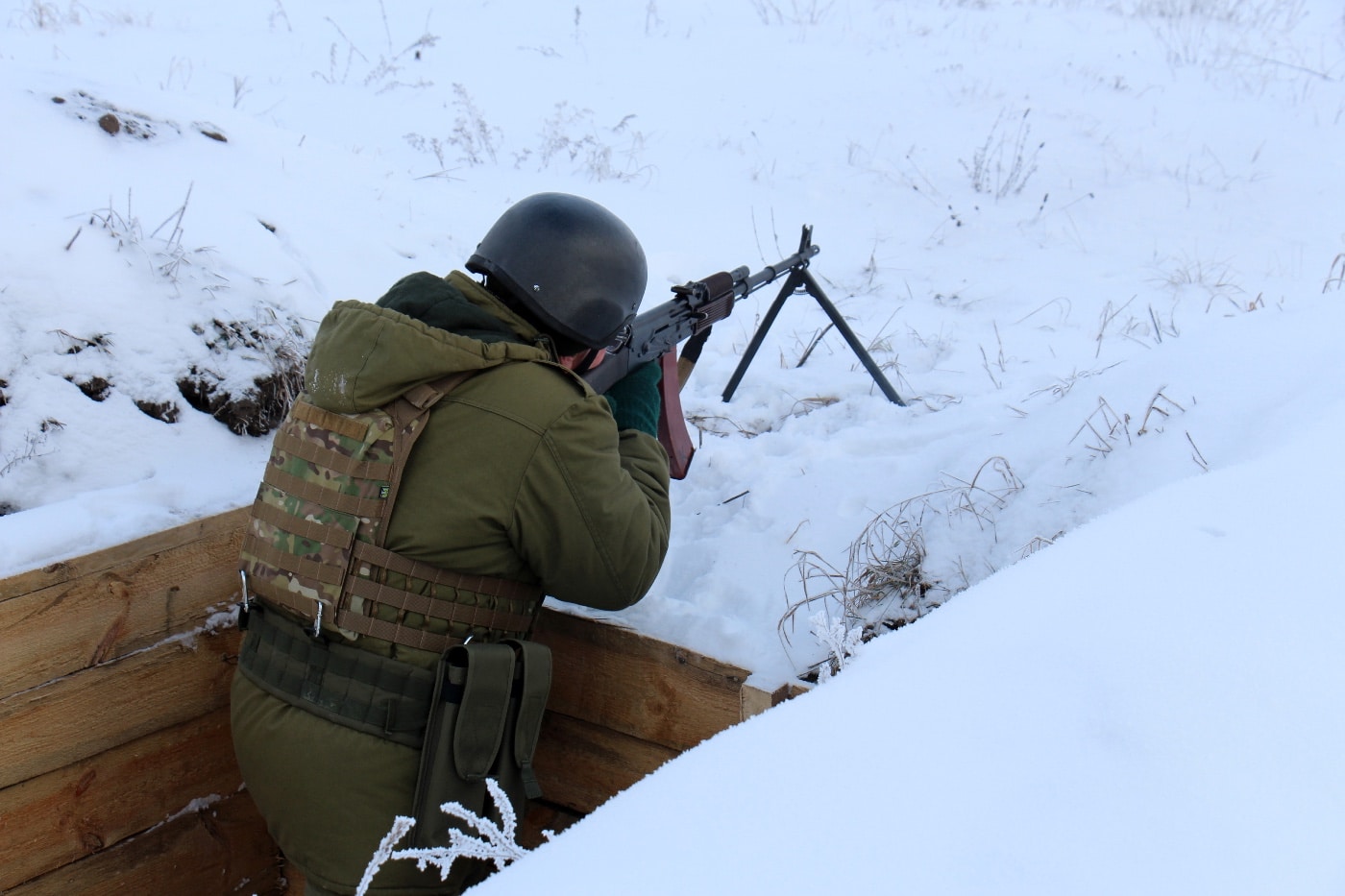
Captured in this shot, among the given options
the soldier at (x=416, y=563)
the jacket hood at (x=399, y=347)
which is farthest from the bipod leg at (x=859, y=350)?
the jacket hood at (x=399, y=347)

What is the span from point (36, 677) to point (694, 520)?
1.80 m

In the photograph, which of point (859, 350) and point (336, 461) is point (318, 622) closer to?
→ point (336, 461)

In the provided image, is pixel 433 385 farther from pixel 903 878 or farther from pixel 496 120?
pixel 496 120

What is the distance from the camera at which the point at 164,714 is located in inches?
97.6

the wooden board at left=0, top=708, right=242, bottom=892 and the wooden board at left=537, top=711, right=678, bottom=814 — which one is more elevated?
the wooden board at left=537, top=711, right=678, bottom=814

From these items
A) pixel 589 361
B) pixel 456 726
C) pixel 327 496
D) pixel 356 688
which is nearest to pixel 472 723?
pixel 456 726

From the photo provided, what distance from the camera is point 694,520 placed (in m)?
3.25

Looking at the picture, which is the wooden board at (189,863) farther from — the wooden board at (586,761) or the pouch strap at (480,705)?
the pouch strap at (480,705)

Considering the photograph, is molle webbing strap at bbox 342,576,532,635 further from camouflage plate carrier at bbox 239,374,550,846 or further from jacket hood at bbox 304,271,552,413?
jacket hood at bbox 304,271,552,413

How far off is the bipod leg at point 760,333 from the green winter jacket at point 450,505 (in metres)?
1.86

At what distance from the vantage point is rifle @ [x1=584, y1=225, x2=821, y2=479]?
2548mm

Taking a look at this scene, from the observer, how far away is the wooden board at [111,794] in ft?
7.47

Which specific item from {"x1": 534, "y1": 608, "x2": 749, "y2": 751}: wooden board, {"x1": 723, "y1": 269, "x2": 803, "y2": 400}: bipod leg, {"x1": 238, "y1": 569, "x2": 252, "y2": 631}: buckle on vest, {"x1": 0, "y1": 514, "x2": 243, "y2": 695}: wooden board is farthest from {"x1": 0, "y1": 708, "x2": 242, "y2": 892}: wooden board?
{"x1": 723, "y1": 269, "x2": 803, "y2": 400}: bipod leg

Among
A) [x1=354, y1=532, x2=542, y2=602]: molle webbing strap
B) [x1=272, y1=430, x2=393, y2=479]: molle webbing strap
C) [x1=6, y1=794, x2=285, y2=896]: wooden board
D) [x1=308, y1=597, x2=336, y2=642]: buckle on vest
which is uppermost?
[x1=272, y1=430, x2=393, y2=479]: molle webbing strap
